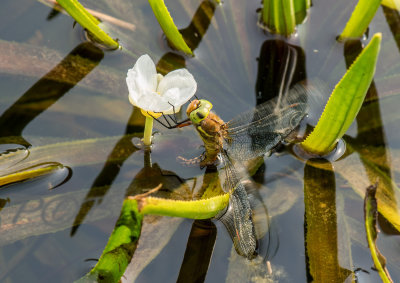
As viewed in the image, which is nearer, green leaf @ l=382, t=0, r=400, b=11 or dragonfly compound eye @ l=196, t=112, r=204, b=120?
dragonfly compound eye @ l=196, t=112, r=204, b=120

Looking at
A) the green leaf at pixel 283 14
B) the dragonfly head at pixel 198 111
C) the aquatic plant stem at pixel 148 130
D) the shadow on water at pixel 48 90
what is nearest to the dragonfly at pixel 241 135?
the dragonfly head at pixel 198 111

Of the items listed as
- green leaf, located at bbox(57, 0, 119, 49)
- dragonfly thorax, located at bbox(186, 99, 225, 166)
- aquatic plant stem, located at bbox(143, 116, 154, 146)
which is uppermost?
green leaf, located at bbox(57, 0, 119, 49)

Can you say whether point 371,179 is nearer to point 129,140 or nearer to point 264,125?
point 264,125

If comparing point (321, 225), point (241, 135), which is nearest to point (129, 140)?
point (241, 135)

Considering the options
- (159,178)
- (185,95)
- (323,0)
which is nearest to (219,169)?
(159,178)

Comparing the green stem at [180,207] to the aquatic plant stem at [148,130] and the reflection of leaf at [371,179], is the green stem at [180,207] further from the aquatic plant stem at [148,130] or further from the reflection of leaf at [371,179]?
the reflection of leaf at [371,179]

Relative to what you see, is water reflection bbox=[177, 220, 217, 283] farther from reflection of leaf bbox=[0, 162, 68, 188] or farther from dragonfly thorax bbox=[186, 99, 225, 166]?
reflection of leaf bbox=[0, 162, 68, 188]

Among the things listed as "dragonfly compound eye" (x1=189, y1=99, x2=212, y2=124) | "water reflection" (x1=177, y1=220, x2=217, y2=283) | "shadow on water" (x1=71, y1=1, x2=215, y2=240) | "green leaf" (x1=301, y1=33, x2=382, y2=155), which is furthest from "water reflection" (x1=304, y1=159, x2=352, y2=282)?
"shadow on water" (x1=71, y1=1, x2=215, y2=240)
